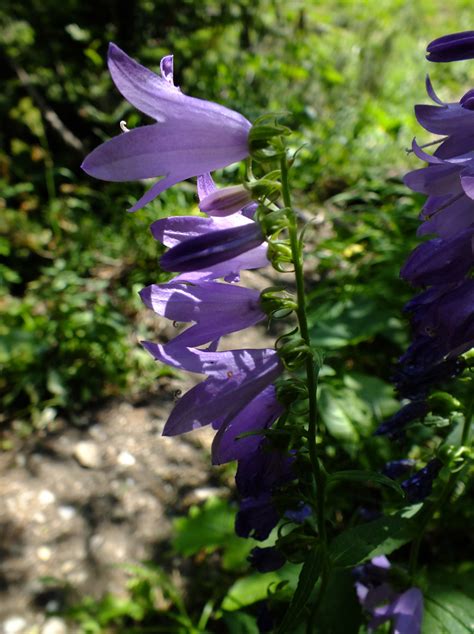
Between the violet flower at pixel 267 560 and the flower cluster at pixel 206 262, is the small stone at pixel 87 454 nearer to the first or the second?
the violet flower at pixel 267 560

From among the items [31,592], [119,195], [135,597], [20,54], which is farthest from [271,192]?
[20,54]

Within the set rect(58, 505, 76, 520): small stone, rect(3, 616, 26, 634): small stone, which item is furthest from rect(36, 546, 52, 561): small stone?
rect(3, 616, 26, 634): small stone

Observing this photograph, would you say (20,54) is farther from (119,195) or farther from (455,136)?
(455,136)

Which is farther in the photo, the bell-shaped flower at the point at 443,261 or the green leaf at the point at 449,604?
the green leaf at the point at 449,604

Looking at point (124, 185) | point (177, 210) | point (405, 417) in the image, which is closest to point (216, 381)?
point (405, 417)

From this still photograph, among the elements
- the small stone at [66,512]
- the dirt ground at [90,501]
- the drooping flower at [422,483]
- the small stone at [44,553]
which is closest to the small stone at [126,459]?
the dirt ground at [90,501]

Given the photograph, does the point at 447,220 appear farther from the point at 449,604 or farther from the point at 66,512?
the point at 66,512
